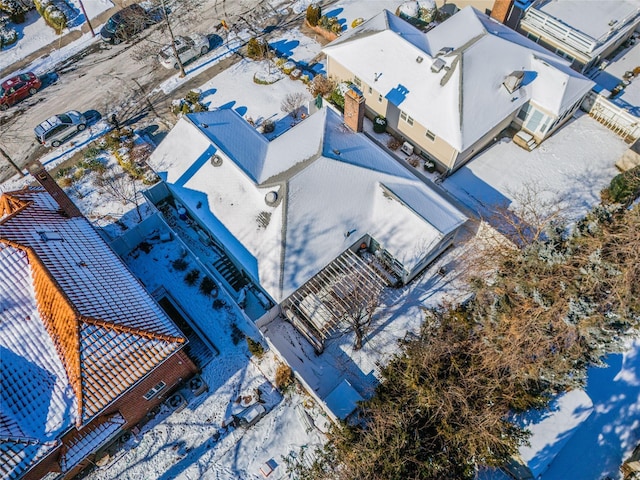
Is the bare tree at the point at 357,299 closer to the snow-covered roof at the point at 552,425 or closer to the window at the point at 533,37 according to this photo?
the snow-covered roof at the point at 552,425

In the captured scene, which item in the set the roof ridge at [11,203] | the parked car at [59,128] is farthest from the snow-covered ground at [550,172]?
the parked car at [59,128]

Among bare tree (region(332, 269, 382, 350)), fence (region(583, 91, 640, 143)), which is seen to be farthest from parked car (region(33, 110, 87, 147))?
fence (region(583, 91, 640, 143))

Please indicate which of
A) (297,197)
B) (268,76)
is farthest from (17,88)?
(297,197)

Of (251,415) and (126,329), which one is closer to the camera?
(126,329)

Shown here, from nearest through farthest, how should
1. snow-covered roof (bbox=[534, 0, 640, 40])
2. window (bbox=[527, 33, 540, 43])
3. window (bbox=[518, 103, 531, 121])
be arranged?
window (bbox=[518, 103, 531, 121])
snow-covered roof (bbox=[534, 0, 640, 40])
window (bbox=[527, 33, 540, 43])

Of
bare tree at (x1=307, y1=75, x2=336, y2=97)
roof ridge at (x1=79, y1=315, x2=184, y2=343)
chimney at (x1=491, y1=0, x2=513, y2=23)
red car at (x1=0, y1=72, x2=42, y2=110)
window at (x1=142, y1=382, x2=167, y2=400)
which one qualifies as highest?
chimney at (x1=491, y1=0, x2=513, y2=23)

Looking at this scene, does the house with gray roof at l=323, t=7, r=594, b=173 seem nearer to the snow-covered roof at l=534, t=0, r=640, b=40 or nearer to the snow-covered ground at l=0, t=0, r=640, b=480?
the snow-covered ground at l=0, t=0, r=640, b=480

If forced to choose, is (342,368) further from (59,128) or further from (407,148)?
(59,128)
